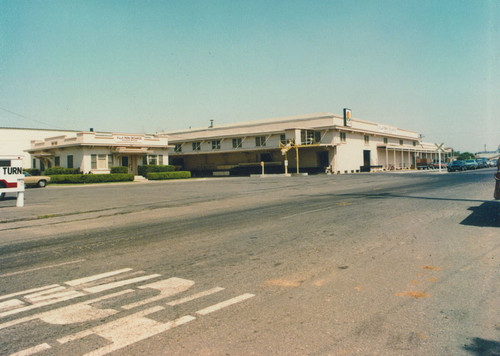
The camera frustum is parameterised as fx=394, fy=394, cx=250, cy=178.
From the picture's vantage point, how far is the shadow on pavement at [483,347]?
10.7ft

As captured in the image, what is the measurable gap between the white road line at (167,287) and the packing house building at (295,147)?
4284cm

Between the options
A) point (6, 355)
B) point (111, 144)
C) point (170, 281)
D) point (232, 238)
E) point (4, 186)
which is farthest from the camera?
point (111, 144)

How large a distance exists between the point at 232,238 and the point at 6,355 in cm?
542

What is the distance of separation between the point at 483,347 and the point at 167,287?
3519mm

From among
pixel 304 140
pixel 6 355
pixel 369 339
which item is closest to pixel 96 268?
pixel 6 355

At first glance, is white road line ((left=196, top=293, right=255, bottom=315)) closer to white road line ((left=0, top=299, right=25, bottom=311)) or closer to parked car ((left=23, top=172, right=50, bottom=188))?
white road line ((left=0, top=299, right=25, bottom=311))

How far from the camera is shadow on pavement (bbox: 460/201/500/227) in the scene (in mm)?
9492

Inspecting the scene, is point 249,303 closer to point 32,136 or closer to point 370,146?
point 370,146

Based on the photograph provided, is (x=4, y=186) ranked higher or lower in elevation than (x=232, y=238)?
higher

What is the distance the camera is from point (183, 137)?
68750mm

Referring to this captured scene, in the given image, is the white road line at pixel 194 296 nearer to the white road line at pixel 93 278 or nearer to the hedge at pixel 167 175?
the white road line at pixel 93 278

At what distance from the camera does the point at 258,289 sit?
Result: 4.92 metres

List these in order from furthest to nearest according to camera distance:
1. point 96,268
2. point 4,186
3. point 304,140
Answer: point 304,140 → point 4,186 → point 96,268

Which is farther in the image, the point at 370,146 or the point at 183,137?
the point at 183,137
